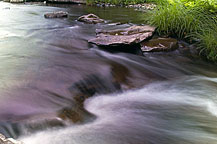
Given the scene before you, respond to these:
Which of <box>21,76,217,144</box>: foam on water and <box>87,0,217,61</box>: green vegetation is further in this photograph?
<box>87,0,217,61</box>: green vegetation

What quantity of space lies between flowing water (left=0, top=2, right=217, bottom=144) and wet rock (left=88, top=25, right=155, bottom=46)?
0.77 feet

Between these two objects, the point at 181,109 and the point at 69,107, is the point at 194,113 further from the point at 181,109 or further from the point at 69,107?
the point at 69,107

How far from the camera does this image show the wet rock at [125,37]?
5582 millimetres

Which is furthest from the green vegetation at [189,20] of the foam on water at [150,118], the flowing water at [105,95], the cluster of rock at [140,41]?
the foam on water at [150,118]

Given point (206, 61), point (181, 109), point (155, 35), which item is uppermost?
point (155, 35)

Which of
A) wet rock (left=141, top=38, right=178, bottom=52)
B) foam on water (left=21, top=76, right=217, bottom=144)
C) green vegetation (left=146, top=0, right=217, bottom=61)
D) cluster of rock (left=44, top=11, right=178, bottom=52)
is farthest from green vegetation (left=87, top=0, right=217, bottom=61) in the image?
foam on water (left=21, top=76, right=217, bottom=144)

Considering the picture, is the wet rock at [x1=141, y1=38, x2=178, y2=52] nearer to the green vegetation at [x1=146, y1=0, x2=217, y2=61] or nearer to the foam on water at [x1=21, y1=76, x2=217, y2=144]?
the green vegetation at [x1=146, y1=0, x2=217, y2=61]

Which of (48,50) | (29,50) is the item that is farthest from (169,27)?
(29,50)

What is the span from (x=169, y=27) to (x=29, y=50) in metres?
3.77

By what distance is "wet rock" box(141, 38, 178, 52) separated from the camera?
18.9 feet

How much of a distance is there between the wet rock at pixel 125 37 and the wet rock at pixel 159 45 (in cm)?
18

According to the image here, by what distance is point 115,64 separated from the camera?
4766mm

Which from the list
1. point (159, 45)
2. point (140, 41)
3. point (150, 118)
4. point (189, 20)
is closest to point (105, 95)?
point (150, 118)

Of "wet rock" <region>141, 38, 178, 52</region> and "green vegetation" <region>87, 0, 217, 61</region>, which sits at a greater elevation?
"green vegetation" <region>87, 0, 217, 61</region>
